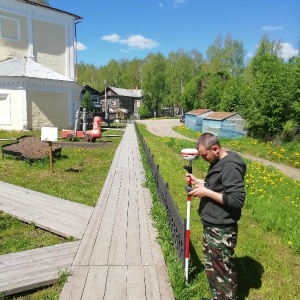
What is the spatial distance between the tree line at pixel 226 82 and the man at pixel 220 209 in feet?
70.8

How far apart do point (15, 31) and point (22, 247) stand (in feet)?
90.5

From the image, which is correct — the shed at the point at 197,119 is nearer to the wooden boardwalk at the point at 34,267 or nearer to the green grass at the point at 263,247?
the green grass at the point at 263,247

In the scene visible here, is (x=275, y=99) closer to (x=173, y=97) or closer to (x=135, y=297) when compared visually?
(x=135, y=297)

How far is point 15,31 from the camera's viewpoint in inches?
1077

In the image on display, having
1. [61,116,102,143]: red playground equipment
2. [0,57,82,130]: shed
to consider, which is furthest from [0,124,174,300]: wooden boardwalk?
[0,57,82,130]: shed

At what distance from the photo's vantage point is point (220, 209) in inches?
122

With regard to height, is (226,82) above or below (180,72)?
below

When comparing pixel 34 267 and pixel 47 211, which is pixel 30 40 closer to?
pixel 47 211

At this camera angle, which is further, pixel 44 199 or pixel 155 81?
pixel 155 81

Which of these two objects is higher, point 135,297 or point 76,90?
point 76,90

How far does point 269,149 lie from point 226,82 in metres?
28.5

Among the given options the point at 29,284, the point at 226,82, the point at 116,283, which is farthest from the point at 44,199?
the point at 226,82

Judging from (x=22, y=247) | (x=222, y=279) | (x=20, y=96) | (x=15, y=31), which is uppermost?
(x=15, y=31)

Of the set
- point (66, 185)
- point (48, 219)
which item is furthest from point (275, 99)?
point (48, 219)
